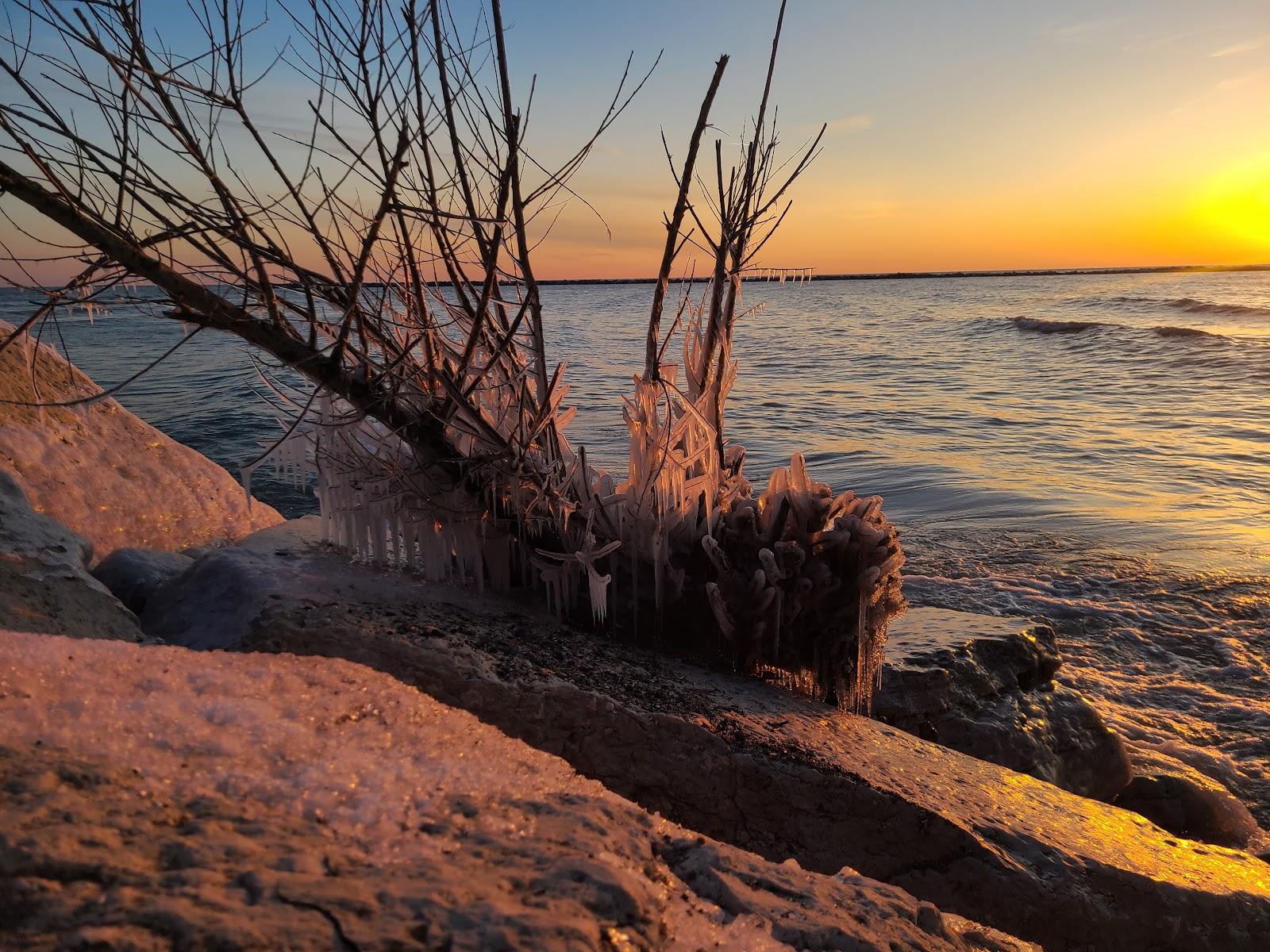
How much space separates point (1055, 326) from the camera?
24.7 m

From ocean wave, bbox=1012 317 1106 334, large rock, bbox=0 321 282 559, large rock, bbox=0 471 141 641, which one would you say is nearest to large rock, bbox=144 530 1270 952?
large rock, bbox=0 471 141 641

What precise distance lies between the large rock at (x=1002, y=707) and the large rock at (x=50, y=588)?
7.62ft

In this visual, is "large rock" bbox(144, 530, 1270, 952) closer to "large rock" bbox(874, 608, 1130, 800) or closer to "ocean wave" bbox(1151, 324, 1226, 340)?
"large rock" bbox(874, 608, 1130, 800)

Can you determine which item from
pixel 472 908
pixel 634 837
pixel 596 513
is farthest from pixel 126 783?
pixel 596 513

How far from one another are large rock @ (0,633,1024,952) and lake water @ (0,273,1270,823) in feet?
5.12

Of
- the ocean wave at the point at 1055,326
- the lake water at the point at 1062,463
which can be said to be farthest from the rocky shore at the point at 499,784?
the ocean wave at the point at 1055,326

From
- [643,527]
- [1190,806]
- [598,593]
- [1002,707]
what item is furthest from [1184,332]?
[598,593]

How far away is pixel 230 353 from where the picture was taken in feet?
55.0

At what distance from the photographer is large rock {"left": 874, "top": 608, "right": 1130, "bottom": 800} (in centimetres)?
292

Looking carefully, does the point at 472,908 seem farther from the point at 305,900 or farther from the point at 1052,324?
the point at 1052,324

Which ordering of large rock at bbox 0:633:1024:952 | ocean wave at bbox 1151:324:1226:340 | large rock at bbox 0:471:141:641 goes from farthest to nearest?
ocean wave at bbox 1151:324:1226:340, large rock at bbox 0:471:141:641, large rock at bbox 0:633:1024:952

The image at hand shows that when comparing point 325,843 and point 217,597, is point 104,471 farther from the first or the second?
point 325,843

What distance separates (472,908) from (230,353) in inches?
700

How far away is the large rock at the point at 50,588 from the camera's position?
2.18 m
